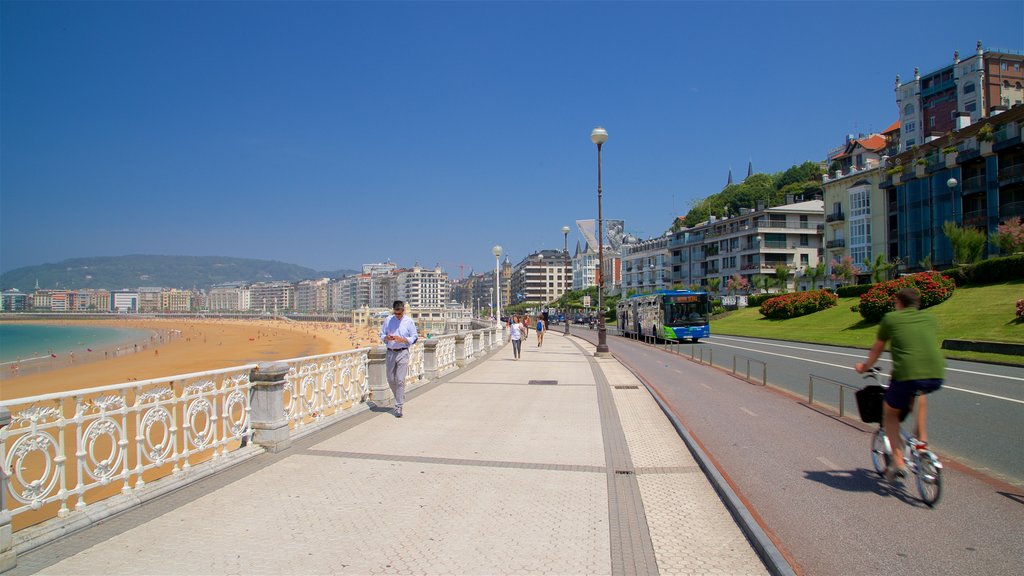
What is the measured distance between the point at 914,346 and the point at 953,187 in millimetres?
54156

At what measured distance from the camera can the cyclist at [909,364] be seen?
5.29 metres

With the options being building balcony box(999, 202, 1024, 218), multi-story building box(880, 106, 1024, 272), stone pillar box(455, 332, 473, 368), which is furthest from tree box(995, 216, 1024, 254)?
stone pillar box(455, 332, 473, 368)

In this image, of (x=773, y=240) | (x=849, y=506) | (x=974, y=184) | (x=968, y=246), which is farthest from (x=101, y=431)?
(x=773, y=240)

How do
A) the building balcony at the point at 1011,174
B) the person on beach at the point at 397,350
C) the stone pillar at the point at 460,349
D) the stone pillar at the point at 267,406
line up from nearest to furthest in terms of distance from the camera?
the stone pillar at the point at 267,406, the person on beach at the point at 397,350, the stone pillar at the point at 460,349, the building balcony at the point at 1011,174

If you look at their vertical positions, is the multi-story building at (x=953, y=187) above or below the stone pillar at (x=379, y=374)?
above

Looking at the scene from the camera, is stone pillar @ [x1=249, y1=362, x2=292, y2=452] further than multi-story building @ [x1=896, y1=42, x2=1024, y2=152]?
No

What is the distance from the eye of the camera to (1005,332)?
2278cm

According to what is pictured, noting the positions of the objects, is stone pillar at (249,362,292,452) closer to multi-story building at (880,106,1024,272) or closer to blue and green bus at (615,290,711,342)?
blue and green bus at (615,290,711,342)

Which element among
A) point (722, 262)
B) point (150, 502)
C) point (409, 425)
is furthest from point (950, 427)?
point (722, 262)

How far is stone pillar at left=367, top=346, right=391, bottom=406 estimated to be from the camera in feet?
35.8

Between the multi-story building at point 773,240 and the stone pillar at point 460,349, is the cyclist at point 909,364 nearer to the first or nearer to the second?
the stone pillar at point 460,349

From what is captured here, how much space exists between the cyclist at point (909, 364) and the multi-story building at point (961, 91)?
244 feet

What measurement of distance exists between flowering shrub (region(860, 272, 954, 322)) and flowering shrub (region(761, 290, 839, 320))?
1015 centimetres

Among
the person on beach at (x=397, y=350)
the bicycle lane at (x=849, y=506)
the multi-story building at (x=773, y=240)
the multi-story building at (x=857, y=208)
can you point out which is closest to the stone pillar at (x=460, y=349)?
the person on beach at (x=397, y=350)
